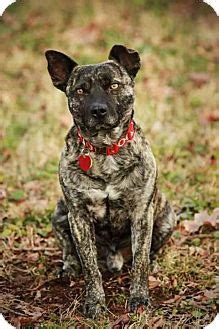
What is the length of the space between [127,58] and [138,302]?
1546 mm

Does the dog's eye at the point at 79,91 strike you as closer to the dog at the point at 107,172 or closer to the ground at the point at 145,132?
the dog at the point at 107,172

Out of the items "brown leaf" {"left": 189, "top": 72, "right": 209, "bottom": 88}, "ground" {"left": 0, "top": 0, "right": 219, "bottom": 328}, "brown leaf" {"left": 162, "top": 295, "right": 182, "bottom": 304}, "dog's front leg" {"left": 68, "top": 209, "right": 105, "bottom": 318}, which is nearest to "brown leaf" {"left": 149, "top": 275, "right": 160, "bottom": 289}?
"ground" {"left": 0, "top": 0, "right": 219, "bottom": 328}

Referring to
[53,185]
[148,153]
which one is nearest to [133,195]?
[148,153]

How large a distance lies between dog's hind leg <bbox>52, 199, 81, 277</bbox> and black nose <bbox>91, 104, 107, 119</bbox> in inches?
Answer: 43.9

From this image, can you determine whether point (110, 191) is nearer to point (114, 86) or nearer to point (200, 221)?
point (114, 86)

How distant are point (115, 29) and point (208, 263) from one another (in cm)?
568

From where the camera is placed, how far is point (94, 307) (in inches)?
186

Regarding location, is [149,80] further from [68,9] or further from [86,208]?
[86,208]

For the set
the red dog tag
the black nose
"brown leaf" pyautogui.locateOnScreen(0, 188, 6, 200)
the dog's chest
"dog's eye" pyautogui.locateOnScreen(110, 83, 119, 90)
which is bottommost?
"brown leaf" pyautogui.locateOnScreen(0, 188, 6, 200)

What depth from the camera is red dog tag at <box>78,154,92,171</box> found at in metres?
4.79

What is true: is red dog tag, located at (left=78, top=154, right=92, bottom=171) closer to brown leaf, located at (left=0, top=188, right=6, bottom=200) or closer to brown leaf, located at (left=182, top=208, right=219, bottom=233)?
brown leaf, located at (left=182, top=208, right=219, bottom=233)

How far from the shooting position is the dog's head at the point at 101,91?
14.9 feet

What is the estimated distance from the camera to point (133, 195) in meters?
4.79

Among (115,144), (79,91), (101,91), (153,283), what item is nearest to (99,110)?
(101,91)
